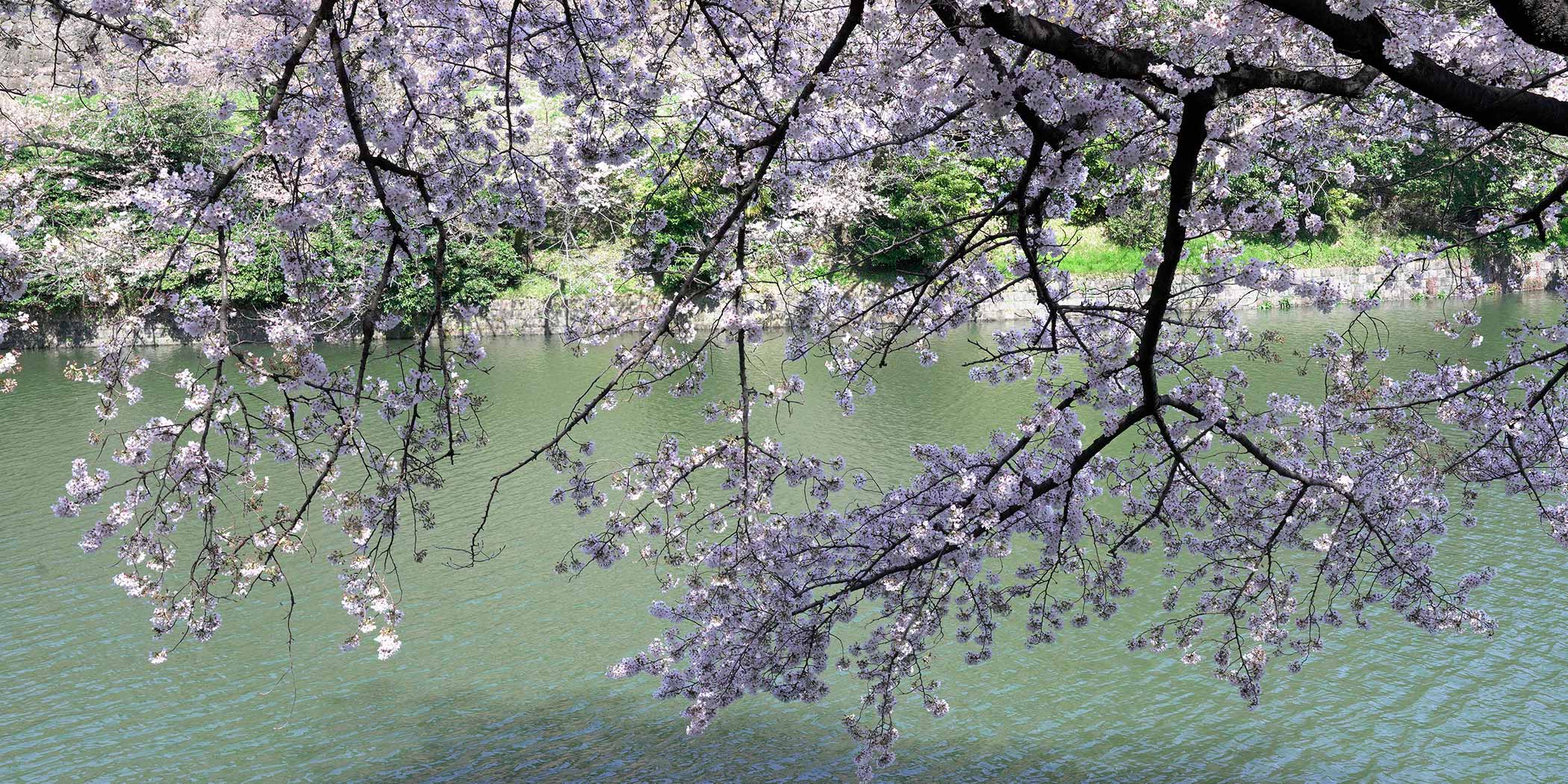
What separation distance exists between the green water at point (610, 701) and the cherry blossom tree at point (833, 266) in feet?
2.96

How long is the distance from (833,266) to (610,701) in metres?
2.78

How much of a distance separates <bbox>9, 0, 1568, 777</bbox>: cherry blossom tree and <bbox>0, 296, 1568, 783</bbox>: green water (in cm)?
90

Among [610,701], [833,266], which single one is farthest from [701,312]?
[833,266]

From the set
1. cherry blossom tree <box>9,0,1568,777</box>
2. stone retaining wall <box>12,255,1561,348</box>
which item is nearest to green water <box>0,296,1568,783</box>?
cherry blossom tree <box>9,0,1568,777</box>

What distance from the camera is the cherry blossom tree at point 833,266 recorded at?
261 centimetres

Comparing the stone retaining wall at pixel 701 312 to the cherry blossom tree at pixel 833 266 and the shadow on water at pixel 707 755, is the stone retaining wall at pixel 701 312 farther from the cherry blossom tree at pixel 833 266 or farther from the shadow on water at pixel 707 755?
the cherry blossom tree at pixel 833 266

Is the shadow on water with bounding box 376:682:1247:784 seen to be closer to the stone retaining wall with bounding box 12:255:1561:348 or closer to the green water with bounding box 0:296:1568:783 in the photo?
the green water with bounding box 0:296:1568:783

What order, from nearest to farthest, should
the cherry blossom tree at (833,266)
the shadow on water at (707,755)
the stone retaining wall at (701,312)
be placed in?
the cherry blossom tree at (833,266) < the shadow on water at (707,755) < the stone retaining wall at (701,312)

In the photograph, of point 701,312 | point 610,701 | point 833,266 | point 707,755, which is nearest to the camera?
point 833,266

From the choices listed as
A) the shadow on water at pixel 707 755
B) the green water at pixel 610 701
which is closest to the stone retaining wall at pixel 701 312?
the green water at pixel 610 701

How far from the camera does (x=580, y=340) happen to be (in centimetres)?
380

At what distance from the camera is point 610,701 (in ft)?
17.7

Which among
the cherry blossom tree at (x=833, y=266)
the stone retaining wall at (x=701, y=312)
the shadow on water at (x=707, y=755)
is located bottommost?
the shadow on water at (x=707, y=755)

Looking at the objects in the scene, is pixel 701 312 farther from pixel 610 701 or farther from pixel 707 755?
pixel 707 755
